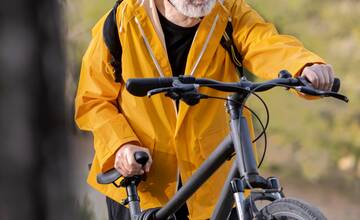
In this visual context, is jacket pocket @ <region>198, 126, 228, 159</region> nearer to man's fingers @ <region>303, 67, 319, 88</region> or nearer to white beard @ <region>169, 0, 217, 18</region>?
white beard @ <region>169, 0, 217, 18</region>

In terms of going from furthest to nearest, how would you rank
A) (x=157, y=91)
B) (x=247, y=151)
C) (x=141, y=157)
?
(x=141, y=157), (x=247, y=151), (x=157, y=91)

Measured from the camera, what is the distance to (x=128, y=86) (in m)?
2.83

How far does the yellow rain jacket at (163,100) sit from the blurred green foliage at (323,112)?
7.19 m

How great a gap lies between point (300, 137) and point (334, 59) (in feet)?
3.10

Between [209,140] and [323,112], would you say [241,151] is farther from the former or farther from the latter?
[323,112]

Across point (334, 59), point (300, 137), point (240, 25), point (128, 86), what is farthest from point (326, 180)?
point (128, 86)

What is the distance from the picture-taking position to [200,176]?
312 centimetres

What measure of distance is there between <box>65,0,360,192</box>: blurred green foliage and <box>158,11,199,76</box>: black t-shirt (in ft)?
23.6

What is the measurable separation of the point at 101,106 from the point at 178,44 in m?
0.35

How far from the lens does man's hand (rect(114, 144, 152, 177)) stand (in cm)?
341

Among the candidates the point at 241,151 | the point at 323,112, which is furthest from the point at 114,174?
the point at 323,112

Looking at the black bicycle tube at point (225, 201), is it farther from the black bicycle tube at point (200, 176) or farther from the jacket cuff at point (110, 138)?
the jacket cuff at point (110, 138)

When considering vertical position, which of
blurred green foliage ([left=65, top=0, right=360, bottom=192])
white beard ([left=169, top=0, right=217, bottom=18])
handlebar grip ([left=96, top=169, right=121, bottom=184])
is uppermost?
blurred green foliage ([left=65, top=0, right=360, bottom=192])

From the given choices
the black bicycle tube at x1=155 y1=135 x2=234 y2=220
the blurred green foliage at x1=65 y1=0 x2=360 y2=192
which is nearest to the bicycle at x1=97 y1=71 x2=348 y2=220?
the black bicycle tube at x1=155 y1=135 x2=234 y2=220
